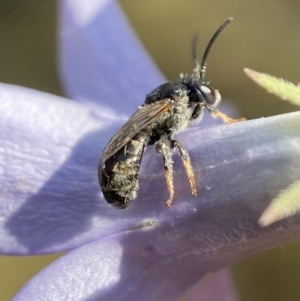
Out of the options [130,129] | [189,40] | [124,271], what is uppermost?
[130,129]

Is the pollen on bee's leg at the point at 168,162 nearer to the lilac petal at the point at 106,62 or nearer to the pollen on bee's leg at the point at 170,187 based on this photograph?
the pollen on bee's leg at the point at 170,187

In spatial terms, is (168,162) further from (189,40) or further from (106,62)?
(189,40)

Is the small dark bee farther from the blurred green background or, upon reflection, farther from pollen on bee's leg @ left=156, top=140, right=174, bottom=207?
the blurred green background

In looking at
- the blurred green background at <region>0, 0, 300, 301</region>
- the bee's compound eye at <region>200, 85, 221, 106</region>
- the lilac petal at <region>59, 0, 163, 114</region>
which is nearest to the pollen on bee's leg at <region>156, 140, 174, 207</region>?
the bee's compound eye at <region>200, 85, 221, 106</region>

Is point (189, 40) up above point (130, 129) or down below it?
below

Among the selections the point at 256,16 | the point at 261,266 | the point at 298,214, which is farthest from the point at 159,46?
the point at 298,214

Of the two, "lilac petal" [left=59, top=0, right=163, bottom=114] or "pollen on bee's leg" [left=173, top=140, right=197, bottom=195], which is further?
"lilac petal" [left=59, top=0, right=163, bottom=114]

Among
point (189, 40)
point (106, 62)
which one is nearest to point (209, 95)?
point (106, 62)

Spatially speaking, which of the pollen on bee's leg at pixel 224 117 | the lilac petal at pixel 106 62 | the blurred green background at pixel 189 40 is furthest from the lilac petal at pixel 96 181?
the blurred green background at pixel 189 40
